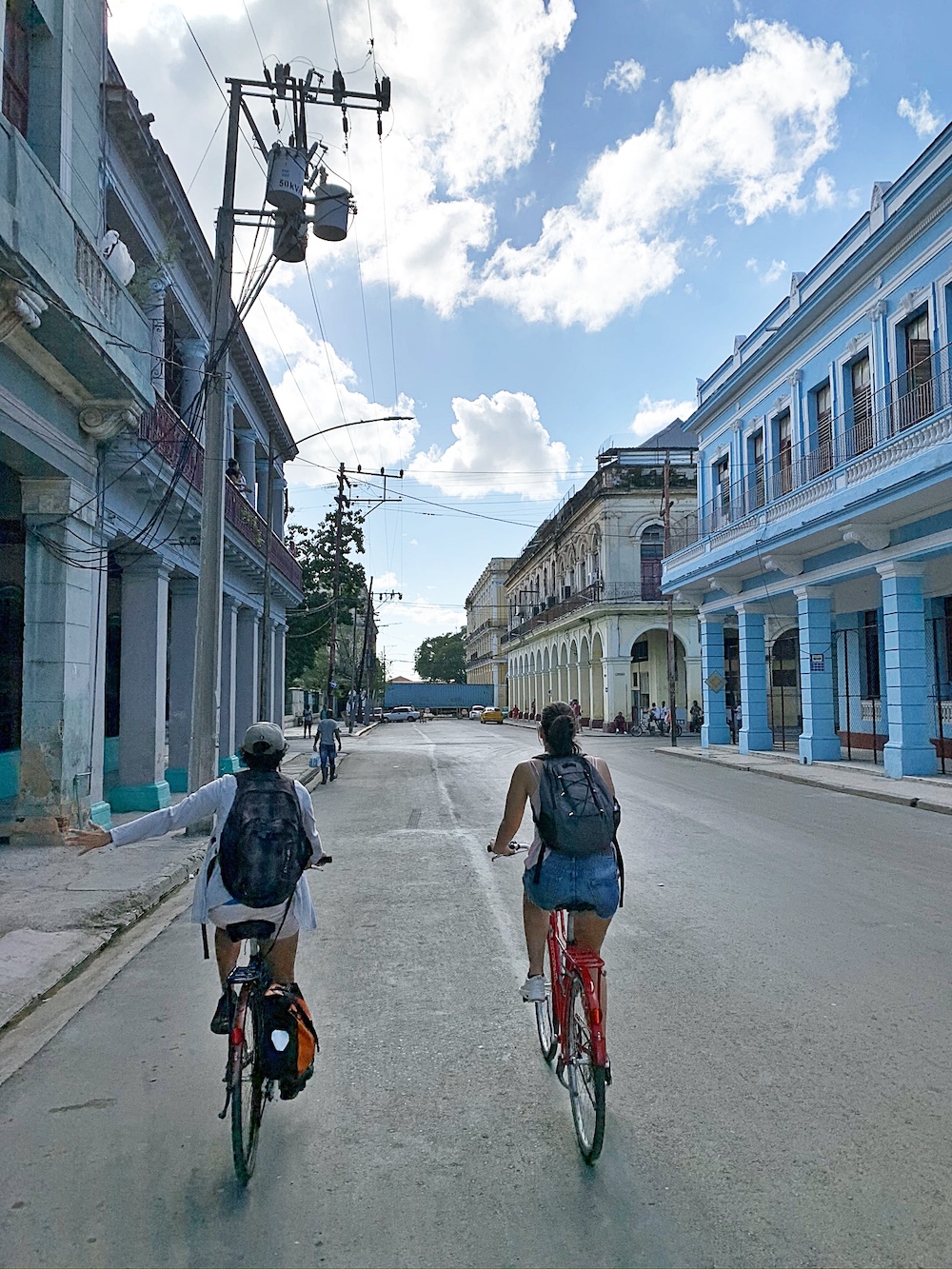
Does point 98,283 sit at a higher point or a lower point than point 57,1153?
higher

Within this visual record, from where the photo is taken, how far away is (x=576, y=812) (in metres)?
3.63

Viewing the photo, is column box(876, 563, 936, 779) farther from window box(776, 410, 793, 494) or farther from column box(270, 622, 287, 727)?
column box(270, 622, 287, 727)

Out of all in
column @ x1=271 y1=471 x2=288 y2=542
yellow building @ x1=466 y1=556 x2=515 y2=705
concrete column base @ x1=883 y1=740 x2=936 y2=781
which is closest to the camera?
concrete column base @ x1=883 y1=740 x2=936 y2=781

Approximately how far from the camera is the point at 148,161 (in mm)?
12750

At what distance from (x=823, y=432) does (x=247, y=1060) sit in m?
20.7

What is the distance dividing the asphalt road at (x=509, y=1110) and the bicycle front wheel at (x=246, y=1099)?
0.10 m

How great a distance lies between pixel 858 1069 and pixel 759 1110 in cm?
71

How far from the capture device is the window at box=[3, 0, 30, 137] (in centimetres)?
962

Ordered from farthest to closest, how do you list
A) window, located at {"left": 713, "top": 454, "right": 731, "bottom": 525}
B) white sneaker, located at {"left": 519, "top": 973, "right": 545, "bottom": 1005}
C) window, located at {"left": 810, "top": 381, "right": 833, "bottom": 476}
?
window, located at {"left": 713, "top": 454, "right": 731, "bottom": 525}
window, located at {"left": 810, "top": 381, "right": 833, "bottom": 476}
white sneaker, located at {"left": 519, "top": 973, "right": 545, "bottom": 1005}

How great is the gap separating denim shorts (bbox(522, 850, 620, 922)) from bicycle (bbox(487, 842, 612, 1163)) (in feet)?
0.59

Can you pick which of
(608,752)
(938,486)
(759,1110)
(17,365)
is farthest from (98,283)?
(608,752)

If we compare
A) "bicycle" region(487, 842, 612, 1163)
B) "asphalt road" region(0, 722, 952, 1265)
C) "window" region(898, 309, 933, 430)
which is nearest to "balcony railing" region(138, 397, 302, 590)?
"asphalt road" region(0, 722, 952, 1265)

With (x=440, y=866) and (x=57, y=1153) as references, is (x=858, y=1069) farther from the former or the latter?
(x=440, y=866)

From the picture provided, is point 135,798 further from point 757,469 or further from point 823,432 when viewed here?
point 757,469
